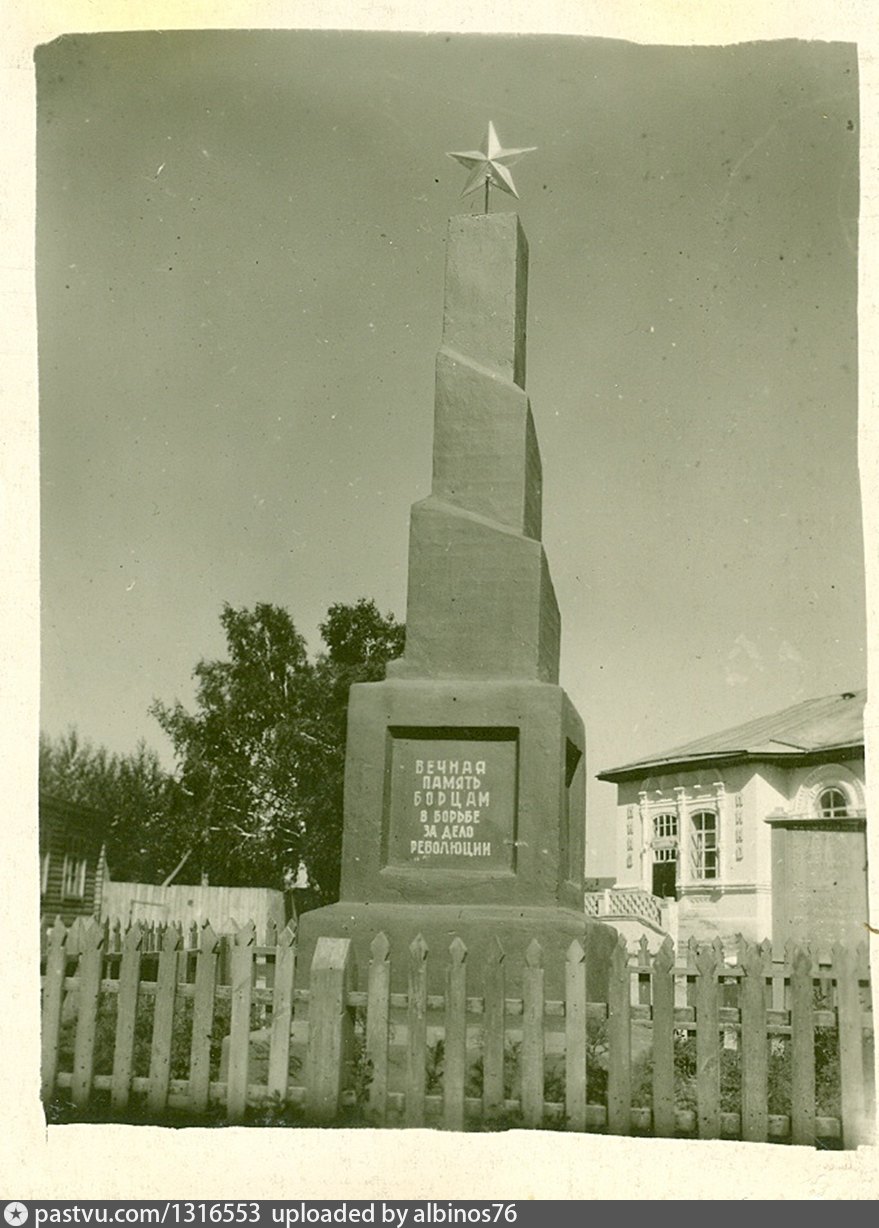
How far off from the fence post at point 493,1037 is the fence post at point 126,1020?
79.7 inches

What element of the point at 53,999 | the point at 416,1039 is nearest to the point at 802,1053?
the point at 416,1039

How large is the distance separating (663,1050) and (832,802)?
22.4 m

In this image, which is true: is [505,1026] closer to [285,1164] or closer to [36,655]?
[285,1164]

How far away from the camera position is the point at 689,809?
29375 millimetres

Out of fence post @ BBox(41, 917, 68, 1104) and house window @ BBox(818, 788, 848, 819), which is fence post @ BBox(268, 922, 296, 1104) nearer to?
fence post @ BBox(41, 917, 68, 1104)

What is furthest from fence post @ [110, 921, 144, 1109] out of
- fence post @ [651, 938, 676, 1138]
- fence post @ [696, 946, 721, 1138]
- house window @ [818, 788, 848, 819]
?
house window @ [818, 788, 848, 819]

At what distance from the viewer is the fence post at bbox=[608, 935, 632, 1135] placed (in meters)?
6.04

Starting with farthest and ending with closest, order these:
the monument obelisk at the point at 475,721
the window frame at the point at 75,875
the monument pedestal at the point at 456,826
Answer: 1. the window frame at the point at 75,875
2. the monument obelisk at the point at 475,721
3. the monument pedestal at the point at 456,826

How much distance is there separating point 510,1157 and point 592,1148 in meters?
0.39

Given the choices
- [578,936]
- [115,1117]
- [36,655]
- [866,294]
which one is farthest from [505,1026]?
[866,294]

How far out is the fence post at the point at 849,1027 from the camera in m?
6.03

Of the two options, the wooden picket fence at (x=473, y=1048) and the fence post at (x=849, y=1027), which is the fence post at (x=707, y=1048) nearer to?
the wooden picket fence at (x=473, y=1048)

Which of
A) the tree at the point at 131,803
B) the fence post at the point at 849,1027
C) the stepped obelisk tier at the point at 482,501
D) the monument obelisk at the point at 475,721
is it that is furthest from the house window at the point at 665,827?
the fence post at the point at 849,1027

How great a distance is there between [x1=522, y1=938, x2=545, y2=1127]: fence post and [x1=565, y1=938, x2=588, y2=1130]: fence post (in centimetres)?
14
